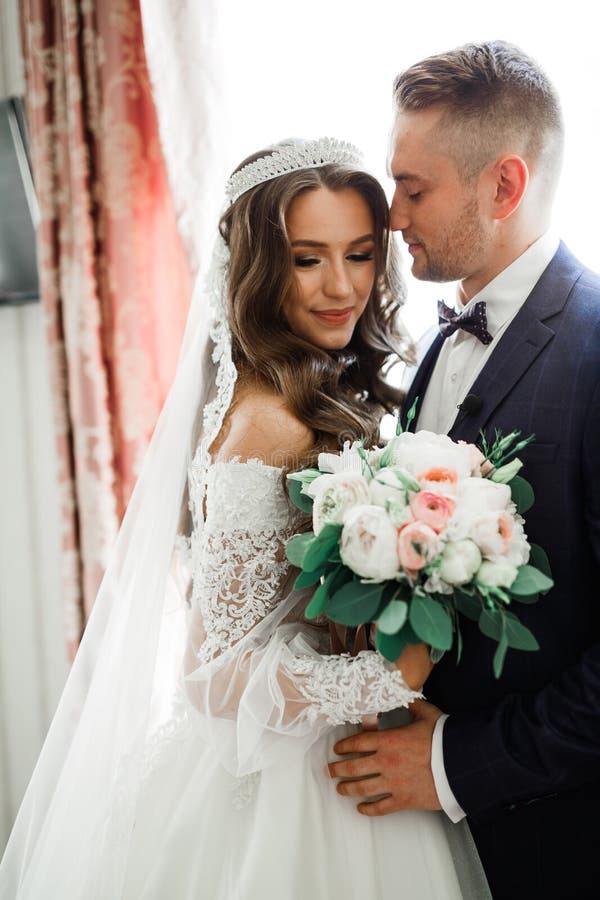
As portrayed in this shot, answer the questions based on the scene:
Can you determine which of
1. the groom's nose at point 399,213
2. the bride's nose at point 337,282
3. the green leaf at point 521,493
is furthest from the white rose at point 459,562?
the groom's nose at point 399,213

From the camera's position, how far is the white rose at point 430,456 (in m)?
1.25

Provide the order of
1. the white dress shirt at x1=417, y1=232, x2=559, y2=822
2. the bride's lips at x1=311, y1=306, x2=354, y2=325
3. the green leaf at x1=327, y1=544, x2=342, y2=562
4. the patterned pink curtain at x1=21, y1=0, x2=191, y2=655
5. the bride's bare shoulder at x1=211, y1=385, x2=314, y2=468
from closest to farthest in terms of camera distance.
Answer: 1. the green leaf at x1=327, y1=544, x2=342, y2=562
2. the white dress shirt at x1=417, y1=232, x2=559, y2=822
3. the bride's bare shoulder at x1=211, y1=385, x2=314, y2=468
4. the bride's lips at x1=311, y1=306, x2=354, y2=325
5. the patterned pink curtain at x1=21, y1=0, x2=191, y2=655

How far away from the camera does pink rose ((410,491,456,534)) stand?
1166 millimetres

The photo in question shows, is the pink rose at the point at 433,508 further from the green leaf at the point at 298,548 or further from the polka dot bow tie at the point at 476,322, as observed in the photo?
the polka dot bow tie at the point at 476,322

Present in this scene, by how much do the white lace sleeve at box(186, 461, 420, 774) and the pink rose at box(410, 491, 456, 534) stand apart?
1.30ft

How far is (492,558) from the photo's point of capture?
1.18m

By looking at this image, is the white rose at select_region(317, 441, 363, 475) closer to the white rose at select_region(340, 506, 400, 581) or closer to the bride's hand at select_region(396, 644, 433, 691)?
the white rose at select_region(340, 506, 400, 581)

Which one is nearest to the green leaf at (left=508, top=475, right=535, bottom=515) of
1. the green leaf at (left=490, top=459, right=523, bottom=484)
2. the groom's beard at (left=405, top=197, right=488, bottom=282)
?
the green leaf at (left=490, top=459, right=523, bottom=484)

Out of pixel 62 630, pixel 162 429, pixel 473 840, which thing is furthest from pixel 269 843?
pixel 62 630

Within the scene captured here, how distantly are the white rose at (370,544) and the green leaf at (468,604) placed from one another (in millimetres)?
131

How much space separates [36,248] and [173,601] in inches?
58.8

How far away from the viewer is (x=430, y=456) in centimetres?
127

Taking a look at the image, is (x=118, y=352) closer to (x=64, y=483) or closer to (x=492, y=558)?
(x=64, y=483)

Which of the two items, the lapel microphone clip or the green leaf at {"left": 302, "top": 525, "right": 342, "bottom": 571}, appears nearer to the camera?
the green leaf at {"left": 302, "top": 525, "right": 342, "bottom": 571}
